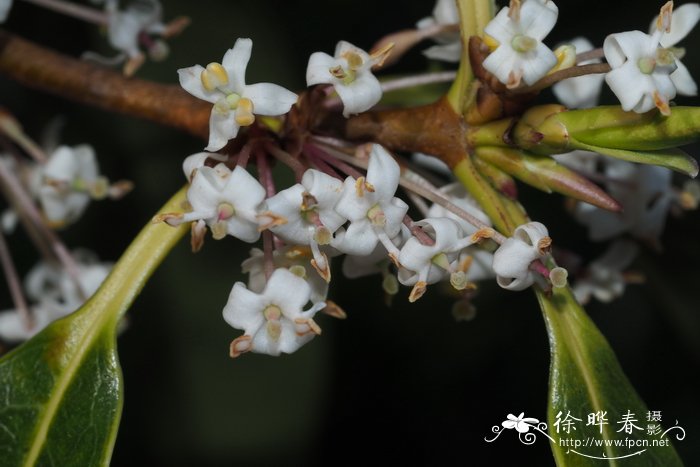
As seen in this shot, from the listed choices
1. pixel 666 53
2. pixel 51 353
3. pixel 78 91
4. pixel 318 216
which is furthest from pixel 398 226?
pixel 78 91

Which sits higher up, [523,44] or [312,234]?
[523,44]

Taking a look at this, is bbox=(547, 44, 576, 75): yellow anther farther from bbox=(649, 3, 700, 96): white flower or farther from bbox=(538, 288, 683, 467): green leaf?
bbox=(538, 288, 683, 467): green leaf

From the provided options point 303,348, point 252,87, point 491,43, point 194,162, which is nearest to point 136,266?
point 194,162

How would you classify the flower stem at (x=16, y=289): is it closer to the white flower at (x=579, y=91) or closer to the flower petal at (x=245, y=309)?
the flower petal at (x=245, y=309)

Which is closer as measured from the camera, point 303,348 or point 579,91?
point 579,91

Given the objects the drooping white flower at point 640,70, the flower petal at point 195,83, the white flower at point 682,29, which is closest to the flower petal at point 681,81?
the white flower at point 682,29

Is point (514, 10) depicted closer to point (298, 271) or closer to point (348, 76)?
point (348, 76)

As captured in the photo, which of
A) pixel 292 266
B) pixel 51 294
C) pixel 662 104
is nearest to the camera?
pixel 662 104

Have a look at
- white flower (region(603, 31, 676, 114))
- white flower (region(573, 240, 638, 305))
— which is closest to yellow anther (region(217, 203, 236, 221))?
white flower (region(603, 31, 676, 114))
